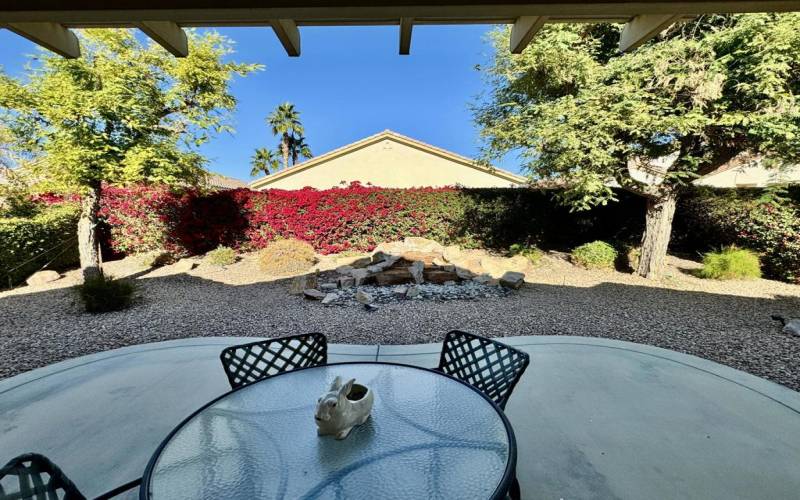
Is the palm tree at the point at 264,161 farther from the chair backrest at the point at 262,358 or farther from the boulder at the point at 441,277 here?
the chair backrest at the point at 262,358

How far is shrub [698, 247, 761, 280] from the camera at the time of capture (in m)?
6.30

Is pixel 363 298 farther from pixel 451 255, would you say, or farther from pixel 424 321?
pixel 451 255

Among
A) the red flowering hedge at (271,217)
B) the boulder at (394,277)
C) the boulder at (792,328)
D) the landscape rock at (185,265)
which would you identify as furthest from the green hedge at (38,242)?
the boulder at (792,328)

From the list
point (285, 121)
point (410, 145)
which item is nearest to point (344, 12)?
point (410, 145)

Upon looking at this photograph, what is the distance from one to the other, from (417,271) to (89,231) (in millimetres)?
6540

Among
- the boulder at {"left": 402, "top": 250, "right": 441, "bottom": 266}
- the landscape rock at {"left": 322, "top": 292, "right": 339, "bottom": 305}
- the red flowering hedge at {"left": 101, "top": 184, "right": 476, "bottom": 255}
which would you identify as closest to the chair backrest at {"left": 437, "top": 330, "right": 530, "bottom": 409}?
the landscape rock at {"left": 322, "top": 292, "right": 339, "bottom": 305}

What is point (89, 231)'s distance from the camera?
21.1 ft

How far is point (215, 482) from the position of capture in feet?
3.66

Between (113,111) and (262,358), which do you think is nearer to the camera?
(262,358)

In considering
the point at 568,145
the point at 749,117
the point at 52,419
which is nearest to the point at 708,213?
the point at 749,117

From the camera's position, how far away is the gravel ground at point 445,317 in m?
3.59

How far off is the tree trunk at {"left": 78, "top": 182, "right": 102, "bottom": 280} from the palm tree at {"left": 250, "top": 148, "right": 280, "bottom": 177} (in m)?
20.5

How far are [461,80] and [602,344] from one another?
28.3 ft

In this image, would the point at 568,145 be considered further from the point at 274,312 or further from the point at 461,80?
the point at 274,312
